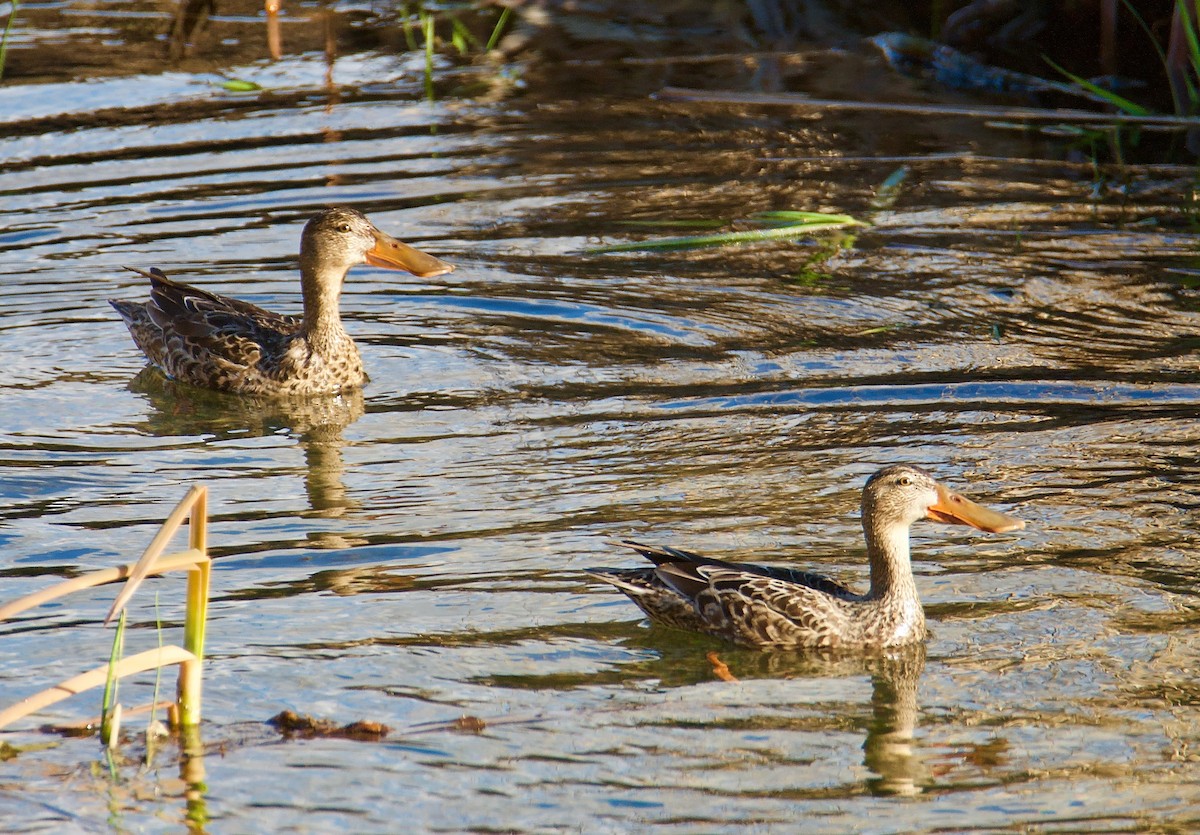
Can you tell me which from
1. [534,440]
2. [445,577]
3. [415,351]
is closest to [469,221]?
[415,351]

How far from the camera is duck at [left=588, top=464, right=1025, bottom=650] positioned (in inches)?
240

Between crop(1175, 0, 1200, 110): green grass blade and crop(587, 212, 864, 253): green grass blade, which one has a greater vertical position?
crop(1175, 0, 1200, 110): green grass blade

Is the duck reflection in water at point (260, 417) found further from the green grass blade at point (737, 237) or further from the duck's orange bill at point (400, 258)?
the green grass blade at point (737, 237)

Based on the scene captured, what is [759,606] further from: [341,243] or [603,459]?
[341,243]

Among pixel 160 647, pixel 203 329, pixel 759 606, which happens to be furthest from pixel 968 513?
pixel 203 329

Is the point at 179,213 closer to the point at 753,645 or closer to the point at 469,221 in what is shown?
the point at 469,221

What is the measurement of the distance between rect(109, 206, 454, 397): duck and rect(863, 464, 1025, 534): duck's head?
151 inches

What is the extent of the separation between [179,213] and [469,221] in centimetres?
205

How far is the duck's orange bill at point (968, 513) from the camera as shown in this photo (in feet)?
21.1

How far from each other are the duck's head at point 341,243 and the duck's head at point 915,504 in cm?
415

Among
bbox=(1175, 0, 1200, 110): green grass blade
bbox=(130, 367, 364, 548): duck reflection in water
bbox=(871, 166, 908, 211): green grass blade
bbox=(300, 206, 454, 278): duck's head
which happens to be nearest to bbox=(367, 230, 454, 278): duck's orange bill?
bbox=(300, 206, 454, 278): duck's head

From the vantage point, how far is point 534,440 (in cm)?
822

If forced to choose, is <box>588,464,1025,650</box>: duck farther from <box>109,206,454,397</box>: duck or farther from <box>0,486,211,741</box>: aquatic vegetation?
<box>109,206,454,397</box>: duck

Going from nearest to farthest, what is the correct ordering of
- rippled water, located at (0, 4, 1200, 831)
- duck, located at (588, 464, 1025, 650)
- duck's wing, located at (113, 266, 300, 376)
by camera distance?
rippled water, located at (0, 4, 1200, 831) < duck, located at (588, 464, 1025, 650) < duck's wing, located at (113, 266, 300, 376)
